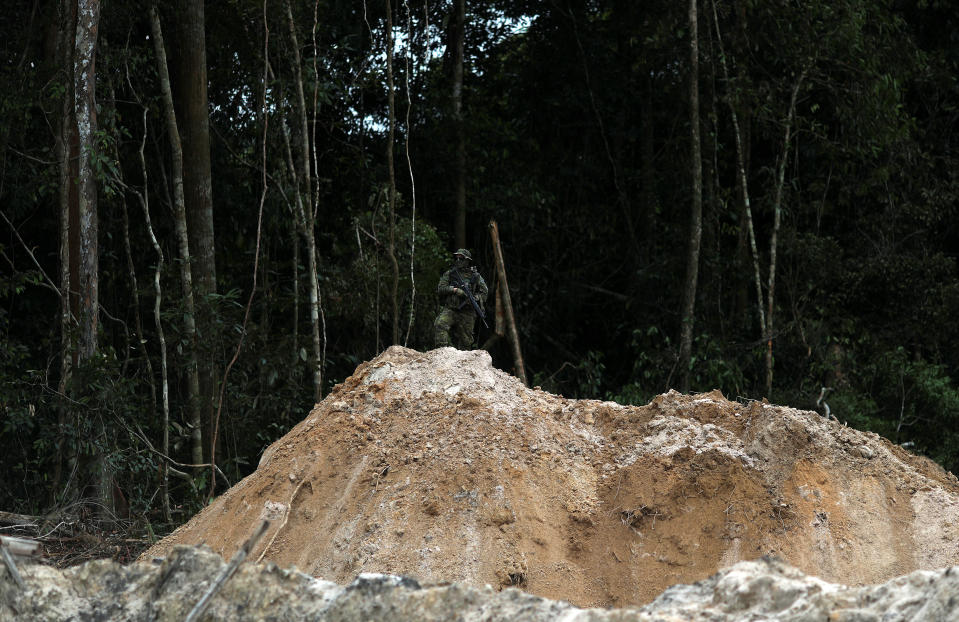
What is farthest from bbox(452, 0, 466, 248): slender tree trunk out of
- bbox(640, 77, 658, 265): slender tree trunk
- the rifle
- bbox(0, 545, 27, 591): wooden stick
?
bbox(0, 545, 27, 591): wooden stick

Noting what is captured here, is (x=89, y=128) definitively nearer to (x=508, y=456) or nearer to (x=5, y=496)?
(x=5, y=496)

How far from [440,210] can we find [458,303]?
6.06m

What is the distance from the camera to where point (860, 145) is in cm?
1311

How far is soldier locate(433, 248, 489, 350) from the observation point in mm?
9734

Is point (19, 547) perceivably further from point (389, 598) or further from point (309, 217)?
point (309, 217)

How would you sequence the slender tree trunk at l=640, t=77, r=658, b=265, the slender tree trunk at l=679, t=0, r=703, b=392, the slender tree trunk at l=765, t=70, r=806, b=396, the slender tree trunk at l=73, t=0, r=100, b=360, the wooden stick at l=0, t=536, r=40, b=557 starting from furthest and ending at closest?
the slender tree trunk at l=640, t=77, r=658, b=265, the slender tree trunk at l=765, t=70, r=806, b=396, the slender tree trunk at l=679, t=0, r=703, b=392, the slender tree trunk at l=73, t=0, r=100, b=360, the wooden stick at l=0, t=536, r=40, b=557

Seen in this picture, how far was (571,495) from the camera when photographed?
689cm

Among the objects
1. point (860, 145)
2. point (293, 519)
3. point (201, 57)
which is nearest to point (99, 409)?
point (293, 519)

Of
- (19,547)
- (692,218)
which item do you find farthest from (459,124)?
(19,547)

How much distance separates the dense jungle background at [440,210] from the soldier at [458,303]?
62 cm

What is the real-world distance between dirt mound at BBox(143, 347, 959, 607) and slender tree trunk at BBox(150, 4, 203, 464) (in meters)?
2.81

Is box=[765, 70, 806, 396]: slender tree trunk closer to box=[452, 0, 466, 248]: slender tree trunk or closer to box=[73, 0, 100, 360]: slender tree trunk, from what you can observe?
box=[452, 0, 466, 248]: slender tree trunk

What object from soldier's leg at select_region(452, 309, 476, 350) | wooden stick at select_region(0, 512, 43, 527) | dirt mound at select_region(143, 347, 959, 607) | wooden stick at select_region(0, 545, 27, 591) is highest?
soldier's leg at select_region(452, 309, 476, 350)

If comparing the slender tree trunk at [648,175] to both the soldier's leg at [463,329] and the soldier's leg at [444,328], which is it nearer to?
the soldier's leg at [463,329]
